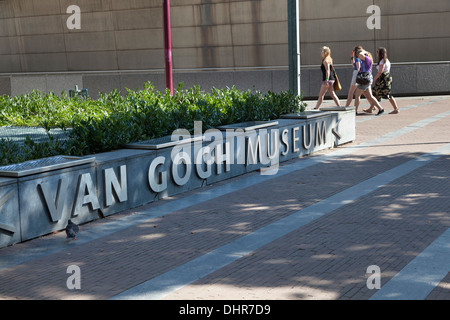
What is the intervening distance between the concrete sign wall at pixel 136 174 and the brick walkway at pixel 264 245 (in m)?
0.18

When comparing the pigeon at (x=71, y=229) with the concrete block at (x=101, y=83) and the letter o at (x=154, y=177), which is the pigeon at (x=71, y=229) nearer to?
the letter o at (x=154, y=177)

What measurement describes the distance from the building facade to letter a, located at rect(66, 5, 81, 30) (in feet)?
0.14

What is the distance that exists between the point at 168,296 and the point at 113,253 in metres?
1.37

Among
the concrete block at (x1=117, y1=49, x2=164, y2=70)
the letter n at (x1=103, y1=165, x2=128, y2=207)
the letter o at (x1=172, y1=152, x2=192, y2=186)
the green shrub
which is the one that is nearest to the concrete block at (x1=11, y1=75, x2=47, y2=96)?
the concrete block at (x1=117, y1=49, x2=164, y2=70)

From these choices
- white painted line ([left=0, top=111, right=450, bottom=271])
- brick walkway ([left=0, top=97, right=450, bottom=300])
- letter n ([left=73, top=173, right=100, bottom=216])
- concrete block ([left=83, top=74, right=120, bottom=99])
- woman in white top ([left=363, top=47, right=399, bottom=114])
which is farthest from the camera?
concrete block ([left=83, top=74, right=120, bottom=99])

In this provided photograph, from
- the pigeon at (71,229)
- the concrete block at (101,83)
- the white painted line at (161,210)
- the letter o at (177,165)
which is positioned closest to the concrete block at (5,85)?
the concrete block at (101,83)

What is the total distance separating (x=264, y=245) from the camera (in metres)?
6.68

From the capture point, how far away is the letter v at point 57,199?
7.11m

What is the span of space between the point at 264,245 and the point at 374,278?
1407 mm

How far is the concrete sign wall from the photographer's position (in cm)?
695

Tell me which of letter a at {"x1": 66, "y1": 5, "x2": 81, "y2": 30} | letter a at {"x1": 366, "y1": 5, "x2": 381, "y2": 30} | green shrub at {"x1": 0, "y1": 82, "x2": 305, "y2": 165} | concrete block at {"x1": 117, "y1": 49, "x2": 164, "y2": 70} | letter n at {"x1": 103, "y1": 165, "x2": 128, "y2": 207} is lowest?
letter n at {"x1": 103, "y1": 165, "x2": 128, "y2": 207}

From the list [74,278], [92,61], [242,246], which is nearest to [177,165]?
[242,246]

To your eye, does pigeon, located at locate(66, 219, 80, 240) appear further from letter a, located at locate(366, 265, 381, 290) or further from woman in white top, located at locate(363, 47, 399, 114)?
woman in white top, located at locate(363, 47, 399, 114)
